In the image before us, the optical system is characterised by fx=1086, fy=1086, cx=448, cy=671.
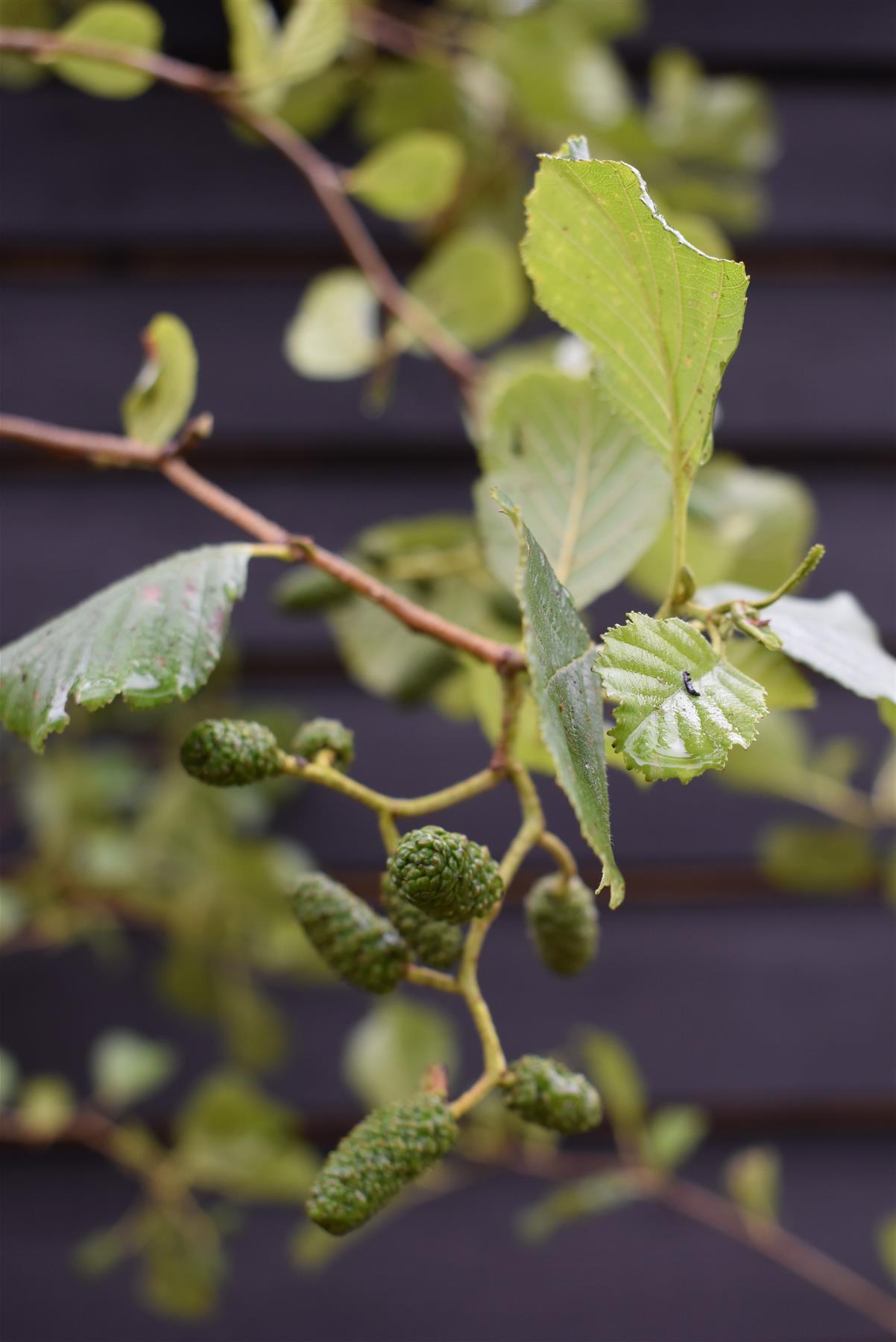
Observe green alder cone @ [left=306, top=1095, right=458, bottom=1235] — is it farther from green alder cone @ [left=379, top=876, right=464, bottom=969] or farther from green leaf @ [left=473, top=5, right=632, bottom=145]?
green leaf @ [left=473, top=5, right=632, bottom=145]

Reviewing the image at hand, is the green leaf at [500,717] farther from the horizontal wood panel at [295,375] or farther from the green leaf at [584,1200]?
the horizontal wood panel at [295,375]

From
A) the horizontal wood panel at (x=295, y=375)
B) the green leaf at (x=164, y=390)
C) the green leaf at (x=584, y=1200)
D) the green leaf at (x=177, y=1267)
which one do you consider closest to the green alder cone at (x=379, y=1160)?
the green leaf at (x=164, y=390)

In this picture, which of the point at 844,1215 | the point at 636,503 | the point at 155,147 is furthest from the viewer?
the point at 844,1215

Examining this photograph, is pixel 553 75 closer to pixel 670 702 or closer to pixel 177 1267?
pixel 670 702

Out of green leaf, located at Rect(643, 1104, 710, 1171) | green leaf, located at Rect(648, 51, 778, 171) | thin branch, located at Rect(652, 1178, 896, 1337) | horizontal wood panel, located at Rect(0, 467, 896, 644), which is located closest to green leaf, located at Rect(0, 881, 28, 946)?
horizontal wood panel, located at Rect(0, 467, 896, 644)

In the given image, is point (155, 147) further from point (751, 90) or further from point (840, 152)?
point (840, 152)

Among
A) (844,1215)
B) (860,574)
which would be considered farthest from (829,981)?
(860,574)
